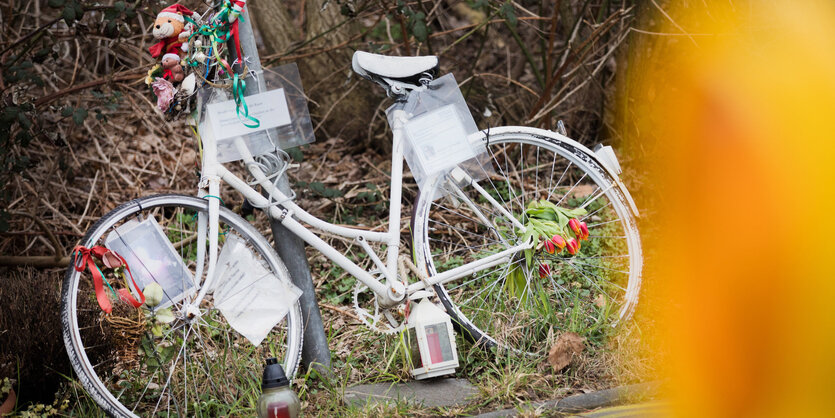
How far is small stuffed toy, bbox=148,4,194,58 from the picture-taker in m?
2.73

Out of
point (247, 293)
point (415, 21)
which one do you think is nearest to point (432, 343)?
point (247, 293)

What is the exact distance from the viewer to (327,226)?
307 cm

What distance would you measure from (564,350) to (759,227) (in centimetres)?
113

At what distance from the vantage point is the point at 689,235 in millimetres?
2479

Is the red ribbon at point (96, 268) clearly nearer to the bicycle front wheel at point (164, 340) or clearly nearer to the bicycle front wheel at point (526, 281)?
the bicycle front wheel at point (164, 340)

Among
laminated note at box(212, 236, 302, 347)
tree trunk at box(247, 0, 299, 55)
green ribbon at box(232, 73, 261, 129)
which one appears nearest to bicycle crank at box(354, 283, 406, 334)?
laminated note at box(212, 236, 302, 347)

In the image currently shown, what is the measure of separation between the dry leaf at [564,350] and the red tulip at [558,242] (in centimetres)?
37

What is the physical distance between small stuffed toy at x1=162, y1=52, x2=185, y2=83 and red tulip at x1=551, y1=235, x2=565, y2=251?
163cm

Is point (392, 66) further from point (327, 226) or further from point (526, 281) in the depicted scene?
point (526, 281)

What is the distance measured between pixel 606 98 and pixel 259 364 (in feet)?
9.96

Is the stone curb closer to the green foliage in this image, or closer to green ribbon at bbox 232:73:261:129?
green ribbon at bbox 232:73:261:129

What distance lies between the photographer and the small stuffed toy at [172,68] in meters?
2.75

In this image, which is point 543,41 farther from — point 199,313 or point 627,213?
point 199,313

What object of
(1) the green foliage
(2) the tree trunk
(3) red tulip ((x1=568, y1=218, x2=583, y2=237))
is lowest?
(3) red tulip ((x1=568, y1=218, x2=583, y2=237))
